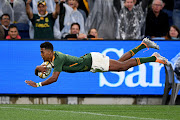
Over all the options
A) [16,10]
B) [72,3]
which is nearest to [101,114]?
[72,3]

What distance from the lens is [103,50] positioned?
40.4 feet

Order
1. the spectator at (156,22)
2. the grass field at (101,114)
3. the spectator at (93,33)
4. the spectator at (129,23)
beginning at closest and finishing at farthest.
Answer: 1. the grass field at (101,114)
2. the spectator at (93,33)
3. the spectator at (129,23)
4. the spectator at (156,22)

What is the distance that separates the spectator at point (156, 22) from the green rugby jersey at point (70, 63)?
419cm

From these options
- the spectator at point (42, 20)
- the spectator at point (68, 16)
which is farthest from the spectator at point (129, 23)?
the spectator at point (42, 20)

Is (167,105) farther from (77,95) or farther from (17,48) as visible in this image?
(17,48)

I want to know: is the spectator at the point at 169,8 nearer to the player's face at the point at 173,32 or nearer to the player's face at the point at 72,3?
the player's face at the point at 173,32

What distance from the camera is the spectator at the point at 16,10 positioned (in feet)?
44.3

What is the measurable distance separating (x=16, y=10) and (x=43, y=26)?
1.11 m

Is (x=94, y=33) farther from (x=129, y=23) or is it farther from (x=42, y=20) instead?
(x=42, y=20)

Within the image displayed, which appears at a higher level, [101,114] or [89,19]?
[89,19]

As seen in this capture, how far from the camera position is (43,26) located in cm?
1320

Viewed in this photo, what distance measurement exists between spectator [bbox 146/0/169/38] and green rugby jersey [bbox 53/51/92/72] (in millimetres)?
4193

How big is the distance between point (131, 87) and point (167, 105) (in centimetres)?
119

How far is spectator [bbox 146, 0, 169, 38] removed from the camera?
13633mm
